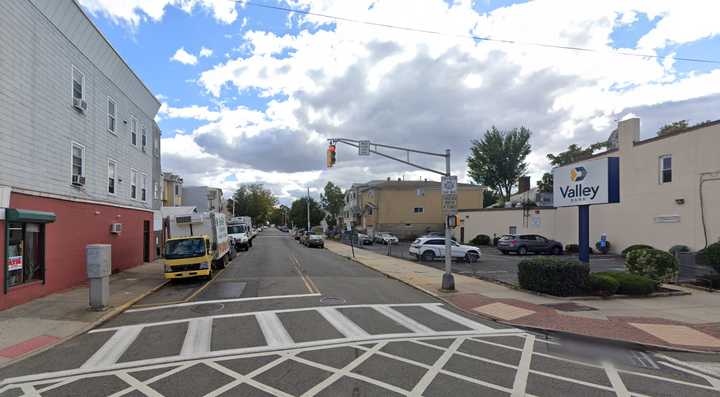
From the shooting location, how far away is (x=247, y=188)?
11994cm

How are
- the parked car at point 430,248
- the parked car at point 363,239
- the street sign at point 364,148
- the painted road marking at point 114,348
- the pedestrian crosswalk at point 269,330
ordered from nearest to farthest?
the painted road marking at point 114,348, the pedestrian crosswalk at point 269,330, the street sign at point 364,148, the parked car at point 430,248, the parked car at point 363,239

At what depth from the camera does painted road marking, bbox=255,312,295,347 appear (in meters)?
8.41

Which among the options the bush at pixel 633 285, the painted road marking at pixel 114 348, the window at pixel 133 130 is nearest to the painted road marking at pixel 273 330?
the painted road marking at pixel 114 348

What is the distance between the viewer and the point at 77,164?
16719 millimetres

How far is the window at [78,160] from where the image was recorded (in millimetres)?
16359

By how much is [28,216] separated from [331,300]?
28.3 ft

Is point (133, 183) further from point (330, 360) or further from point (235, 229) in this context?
point (330, 360)

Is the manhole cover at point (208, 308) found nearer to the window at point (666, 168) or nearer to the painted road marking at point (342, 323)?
the painted road marking at point (342, 323)

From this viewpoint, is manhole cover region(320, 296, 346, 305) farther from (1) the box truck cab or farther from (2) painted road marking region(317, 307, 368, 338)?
(1) the box truck cab

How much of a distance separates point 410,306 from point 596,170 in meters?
8.05

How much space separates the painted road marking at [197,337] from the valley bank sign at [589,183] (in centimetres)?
1270

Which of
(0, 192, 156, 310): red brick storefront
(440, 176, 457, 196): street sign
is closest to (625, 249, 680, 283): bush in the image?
(440, 176, 457, 196): street sign

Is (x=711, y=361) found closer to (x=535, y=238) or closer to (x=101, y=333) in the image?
(x=101, y=333)

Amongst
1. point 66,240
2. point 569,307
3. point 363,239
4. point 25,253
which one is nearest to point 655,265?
point 569,307
